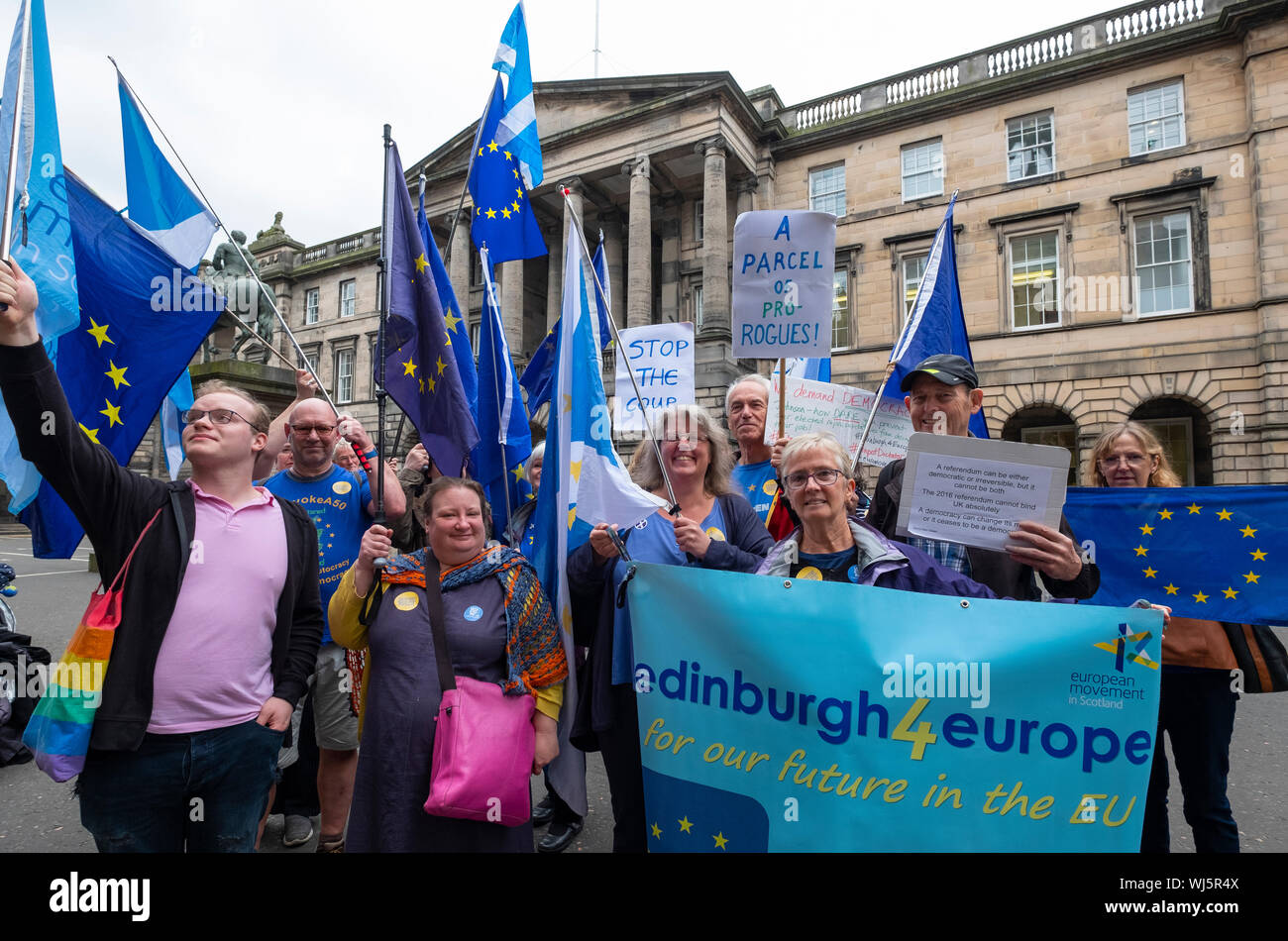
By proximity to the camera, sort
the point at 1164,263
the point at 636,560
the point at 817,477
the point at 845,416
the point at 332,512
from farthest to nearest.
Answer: the point at 1164,263 < the point at 845,416 < the point at 332,512 < the point at 636,560 < the point at 817,477

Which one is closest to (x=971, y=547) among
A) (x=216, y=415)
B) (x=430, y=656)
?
(x=430, y=656)

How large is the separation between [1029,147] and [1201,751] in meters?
21.7

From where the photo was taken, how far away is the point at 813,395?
5.11m

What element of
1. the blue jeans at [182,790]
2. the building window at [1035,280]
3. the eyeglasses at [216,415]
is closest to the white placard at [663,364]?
the eyeglasses at [216,415]

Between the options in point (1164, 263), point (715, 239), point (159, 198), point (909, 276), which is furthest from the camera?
point (715, 239)

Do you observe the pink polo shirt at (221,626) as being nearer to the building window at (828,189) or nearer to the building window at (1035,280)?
the building window at (1035,280)

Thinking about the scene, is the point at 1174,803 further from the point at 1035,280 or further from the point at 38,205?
the point at 1035,280

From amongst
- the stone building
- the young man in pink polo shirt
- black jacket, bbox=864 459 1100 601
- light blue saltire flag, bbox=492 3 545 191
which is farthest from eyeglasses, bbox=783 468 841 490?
the stone building

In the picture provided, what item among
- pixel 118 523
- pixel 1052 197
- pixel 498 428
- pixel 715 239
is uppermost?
pixel 715 239

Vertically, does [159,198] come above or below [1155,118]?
below

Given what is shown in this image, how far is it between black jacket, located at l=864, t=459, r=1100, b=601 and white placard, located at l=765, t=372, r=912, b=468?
1866 mm

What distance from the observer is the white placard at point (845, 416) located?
4.75 meters

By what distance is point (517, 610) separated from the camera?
2.30 m
